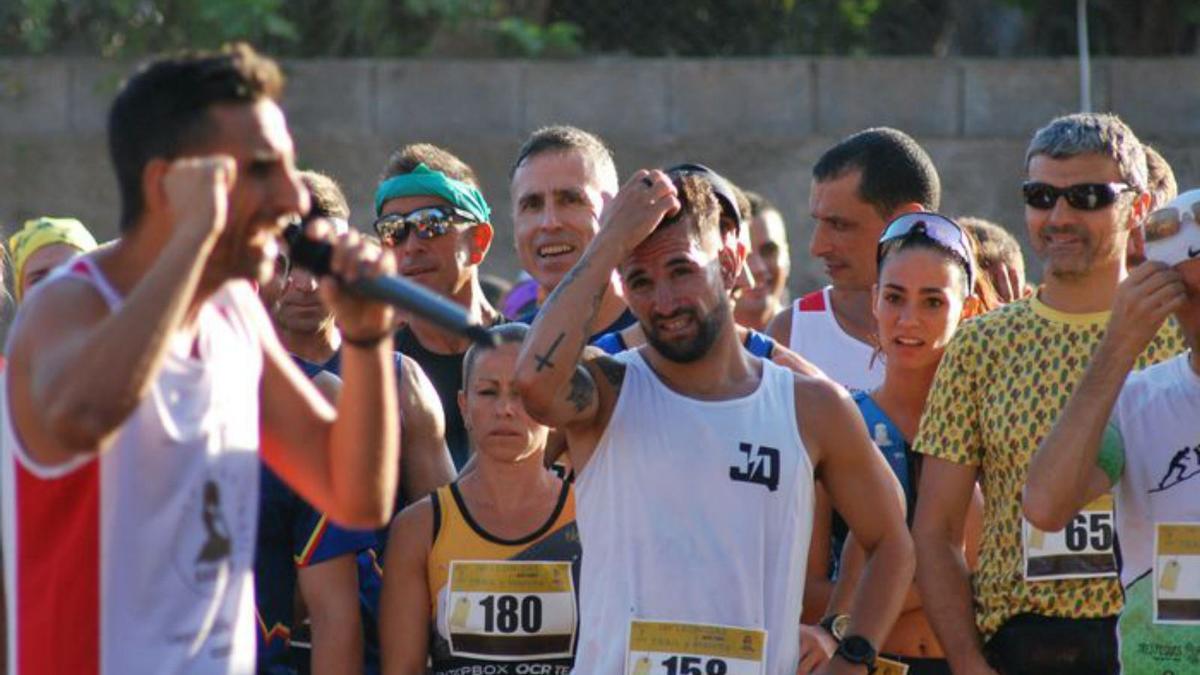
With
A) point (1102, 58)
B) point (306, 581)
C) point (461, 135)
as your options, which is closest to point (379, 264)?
point (306, 581)

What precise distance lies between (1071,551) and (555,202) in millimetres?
2085

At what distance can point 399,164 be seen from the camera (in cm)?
698

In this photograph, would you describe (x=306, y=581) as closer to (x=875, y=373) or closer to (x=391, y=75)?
(x=875, y=373)

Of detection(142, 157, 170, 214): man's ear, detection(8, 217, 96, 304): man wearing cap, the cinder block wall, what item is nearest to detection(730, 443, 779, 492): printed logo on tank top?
detection(142, 157, 170, 214): man's ear

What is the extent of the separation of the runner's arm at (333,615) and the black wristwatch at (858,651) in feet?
4.65

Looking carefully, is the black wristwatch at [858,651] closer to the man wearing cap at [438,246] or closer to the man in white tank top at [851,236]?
the man in white tank top at [851,236]

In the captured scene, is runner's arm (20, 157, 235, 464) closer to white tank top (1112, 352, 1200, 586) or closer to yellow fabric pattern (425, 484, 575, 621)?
yellow fabric pattern (425, 484, 575, 621)

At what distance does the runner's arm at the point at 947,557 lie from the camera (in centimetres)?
558

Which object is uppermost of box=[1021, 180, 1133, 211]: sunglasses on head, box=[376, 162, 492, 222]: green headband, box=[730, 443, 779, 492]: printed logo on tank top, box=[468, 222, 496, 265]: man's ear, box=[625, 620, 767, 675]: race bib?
box=[376, 162, 492, 222]: green headband

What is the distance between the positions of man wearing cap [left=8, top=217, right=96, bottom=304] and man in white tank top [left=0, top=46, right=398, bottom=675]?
3.00 metres

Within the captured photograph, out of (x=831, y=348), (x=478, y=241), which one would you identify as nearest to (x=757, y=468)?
(x=831, y=348)

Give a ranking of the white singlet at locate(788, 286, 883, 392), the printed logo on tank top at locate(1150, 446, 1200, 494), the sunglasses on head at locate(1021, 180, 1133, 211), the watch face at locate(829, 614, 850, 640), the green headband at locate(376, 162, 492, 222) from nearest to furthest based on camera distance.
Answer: the printed logo on tank top at locate(1150, 446, 1200, 494)
the watch face at locate(829, 614, 850, 640)
the sunglasses on head at locate(1021, 180, 1133, 211)
the white singlet at locate(788, 286, 883, 392)
the green headband at locate(376, 162, 492, 222)

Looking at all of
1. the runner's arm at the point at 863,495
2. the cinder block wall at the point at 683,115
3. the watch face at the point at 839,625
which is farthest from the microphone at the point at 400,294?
the cinder block wall at the point at 683,115

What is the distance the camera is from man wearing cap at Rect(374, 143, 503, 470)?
675cm
